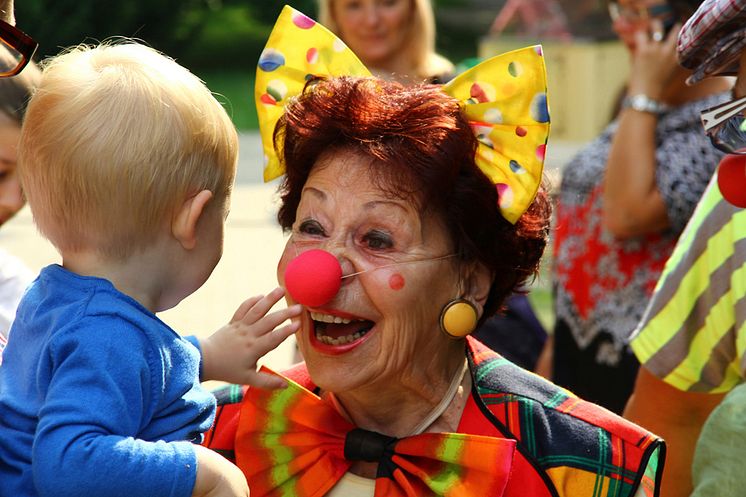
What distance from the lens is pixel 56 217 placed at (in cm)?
207

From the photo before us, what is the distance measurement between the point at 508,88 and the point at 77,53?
86 centimetres

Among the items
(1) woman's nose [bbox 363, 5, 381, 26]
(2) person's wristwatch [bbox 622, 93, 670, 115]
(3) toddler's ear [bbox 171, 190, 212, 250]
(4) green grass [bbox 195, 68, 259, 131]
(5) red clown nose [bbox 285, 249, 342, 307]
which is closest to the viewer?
(3) toddler's ear [bbox 171, 190, 212, 250]

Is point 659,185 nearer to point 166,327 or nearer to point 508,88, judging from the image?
point 508,88

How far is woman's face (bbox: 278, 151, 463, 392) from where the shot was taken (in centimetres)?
232

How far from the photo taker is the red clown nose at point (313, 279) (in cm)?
222

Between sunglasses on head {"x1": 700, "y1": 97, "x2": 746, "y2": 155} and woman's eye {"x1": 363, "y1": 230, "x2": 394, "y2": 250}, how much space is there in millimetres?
701

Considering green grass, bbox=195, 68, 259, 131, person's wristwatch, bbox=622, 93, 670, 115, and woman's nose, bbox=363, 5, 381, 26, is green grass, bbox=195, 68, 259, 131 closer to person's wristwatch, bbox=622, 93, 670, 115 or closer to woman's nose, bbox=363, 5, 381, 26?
woman's nose, bbox=363, 5, 381, 26

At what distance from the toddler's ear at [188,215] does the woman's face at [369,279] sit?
331 mm

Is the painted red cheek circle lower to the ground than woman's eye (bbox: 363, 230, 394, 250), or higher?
lower

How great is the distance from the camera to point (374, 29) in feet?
16.6

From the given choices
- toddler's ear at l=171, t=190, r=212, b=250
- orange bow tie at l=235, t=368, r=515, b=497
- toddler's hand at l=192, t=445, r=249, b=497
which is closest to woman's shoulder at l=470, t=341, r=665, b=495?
orange bow tie at l=235, t=368, r=515, b=497

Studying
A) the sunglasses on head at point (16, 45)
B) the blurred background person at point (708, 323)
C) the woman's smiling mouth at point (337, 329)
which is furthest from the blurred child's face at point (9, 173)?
the blurred background person at point (708, 323)

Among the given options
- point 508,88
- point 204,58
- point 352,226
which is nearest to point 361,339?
point 352,226

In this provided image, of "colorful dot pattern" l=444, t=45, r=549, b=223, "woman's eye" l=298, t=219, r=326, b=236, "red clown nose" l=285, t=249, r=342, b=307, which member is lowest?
"red clown nose" l=285, t=249, r=342, b=307
